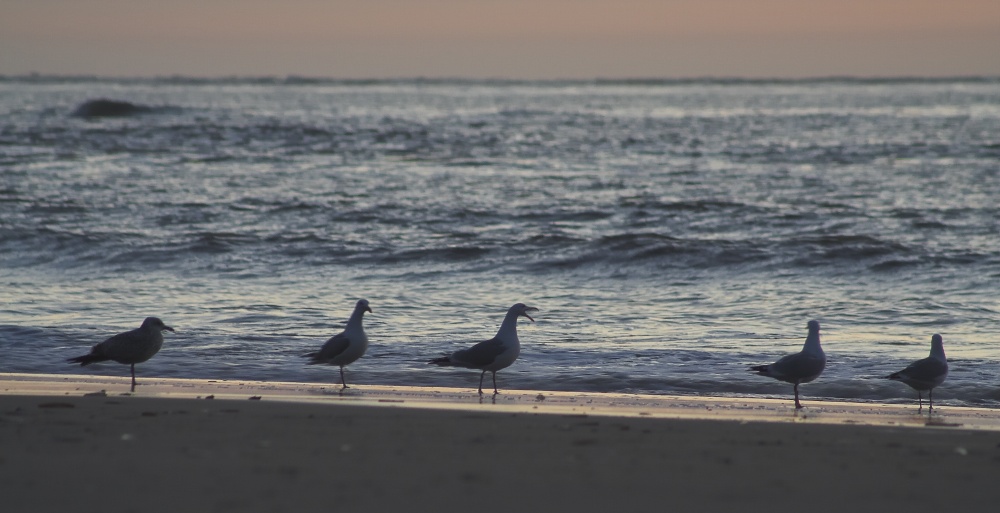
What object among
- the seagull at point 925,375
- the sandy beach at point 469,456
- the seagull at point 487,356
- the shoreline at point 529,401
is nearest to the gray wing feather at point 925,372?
the seagull at point 925,375

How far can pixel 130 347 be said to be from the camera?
9.04 meters

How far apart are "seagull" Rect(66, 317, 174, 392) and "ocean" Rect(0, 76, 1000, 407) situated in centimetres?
52

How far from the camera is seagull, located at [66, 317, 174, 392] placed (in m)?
8.99

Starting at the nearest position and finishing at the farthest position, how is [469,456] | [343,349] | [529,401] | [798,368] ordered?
[469,456] → [529,401] → [798,368] → [343,349]

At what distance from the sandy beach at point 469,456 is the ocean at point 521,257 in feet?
6.60

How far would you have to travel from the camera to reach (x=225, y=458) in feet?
18.0

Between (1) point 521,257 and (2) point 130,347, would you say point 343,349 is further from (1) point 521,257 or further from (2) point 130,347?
(1) point 521,257

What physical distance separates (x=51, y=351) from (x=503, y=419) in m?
5.25

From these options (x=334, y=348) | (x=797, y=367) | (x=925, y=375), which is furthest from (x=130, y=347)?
(x=925, y=375)

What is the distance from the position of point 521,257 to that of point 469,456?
35.3ft

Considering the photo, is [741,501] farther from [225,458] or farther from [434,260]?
[434,260]

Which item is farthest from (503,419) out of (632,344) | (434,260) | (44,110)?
(44,110)

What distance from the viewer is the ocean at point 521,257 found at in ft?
33.1

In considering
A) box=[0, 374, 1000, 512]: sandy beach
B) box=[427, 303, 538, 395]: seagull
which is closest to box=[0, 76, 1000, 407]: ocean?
box=[427, 303, 538, 395]: seagull
